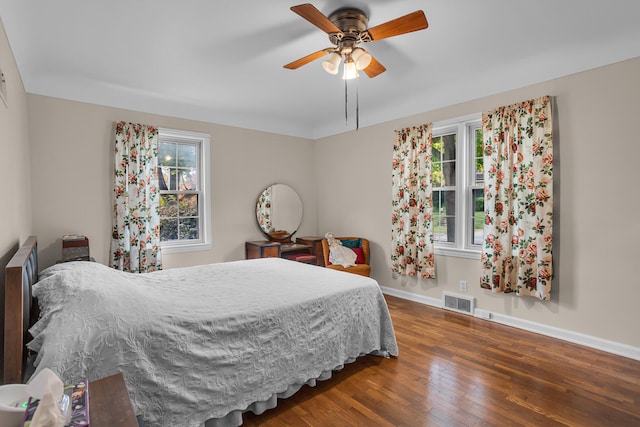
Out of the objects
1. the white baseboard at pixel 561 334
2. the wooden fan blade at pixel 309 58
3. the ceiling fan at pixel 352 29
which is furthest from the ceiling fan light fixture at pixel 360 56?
the white baseboard at pixel 561 334

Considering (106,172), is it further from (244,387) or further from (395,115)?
(395,115)

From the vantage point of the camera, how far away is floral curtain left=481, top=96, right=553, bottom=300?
305cm

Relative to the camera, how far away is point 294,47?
2.76m

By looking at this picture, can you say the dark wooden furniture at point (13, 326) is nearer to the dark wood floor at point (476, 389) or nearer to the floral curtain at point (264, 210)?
the dark wood floor at point (476, 389)

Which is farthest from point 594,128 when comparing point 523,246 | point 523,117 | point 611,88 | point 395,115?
point 395,115

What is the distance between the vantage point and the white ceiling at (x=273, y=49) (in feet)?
7.29

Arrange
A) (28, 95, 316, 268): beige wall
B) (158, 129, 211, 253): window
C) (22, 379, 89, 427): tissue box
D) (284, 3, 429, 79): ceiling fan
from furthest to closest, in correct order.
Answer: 1. (158, 129, 211, 253): window
2. (28, 95, 316, 268): beige wall
3. (284, 3, 429, 79): ceiling fan
4. (22, 379, 89, 427): tissue box

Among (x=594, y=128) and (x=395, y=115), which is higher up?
(x=395, y=115)

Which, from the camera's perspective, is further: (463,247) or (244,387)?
(463,247)

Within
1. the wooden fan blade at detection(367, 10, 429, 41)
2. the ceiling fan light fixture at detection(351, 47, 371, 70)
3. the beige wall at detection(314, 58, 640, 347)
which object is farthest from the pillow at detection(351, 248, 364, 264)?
the wooden fan blade at detection(367, 10, 429, 41)

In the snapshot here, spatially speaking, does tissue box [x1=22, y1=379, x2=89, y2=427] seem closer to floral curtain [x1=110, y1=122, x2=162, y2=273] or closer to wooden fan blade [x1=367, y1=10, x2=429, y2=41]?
wooden fan blade [x1=367, y1=10, x2=429, y2=41]

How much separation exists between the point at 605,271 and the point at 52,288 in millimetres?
4031

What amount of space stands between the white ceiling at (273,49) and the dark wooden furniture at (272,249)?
1879 mm

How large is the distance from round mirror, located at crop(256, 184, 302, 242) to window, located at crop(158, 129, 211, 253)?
0.82m
